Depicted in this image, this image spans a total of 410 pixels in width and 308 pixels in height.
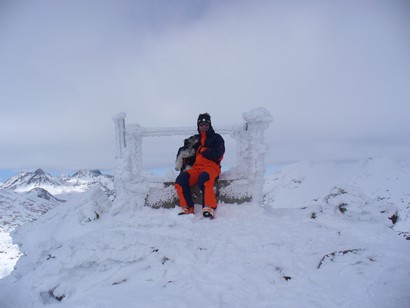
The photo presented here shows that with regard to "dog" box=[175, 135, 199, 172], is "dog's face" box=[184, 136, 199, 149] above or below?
above

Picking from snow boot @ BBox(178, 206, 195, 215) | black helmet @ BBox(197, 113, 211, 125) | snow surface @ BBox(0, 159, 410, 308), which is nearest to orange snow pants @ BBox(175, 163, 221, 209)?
snow boot @ BBox(178, 206, 195, 215)

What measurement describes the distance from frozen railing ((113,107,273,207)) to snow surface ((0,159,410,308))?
31cm

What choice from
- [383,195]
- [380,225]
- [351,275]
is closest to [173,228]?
[351,275]

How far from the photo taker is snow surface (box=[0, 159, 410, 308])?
395 centimetres

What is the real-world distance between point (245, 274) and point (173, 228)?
2108mm

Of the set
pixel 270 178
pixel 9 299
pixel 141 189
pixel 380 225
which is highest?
pixel 141 189

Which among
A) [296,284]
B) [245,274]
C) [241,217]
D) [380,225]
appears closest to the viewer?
[296,284]

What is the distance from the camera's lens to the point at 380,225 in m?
6.35

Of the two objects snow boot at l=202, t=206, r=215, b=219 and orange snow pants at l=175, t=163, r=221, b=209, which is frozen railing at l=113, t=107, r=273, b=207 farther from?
snow boot at l=202, t=206, r=215, b=219

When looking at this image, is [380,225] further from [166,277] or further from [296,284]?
[166,277]

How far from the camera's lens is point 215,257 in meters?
5.00

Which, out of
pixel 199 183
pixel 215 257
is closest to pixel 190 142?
pixel 199 183

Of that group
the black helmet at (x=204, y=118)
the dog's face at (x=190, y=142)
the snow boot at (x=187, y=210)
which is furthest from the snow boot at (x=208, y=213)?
the black helmet at (x=204, y=118)

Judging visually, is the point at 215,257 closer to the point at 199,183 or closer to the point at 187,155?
the point at 199,183
